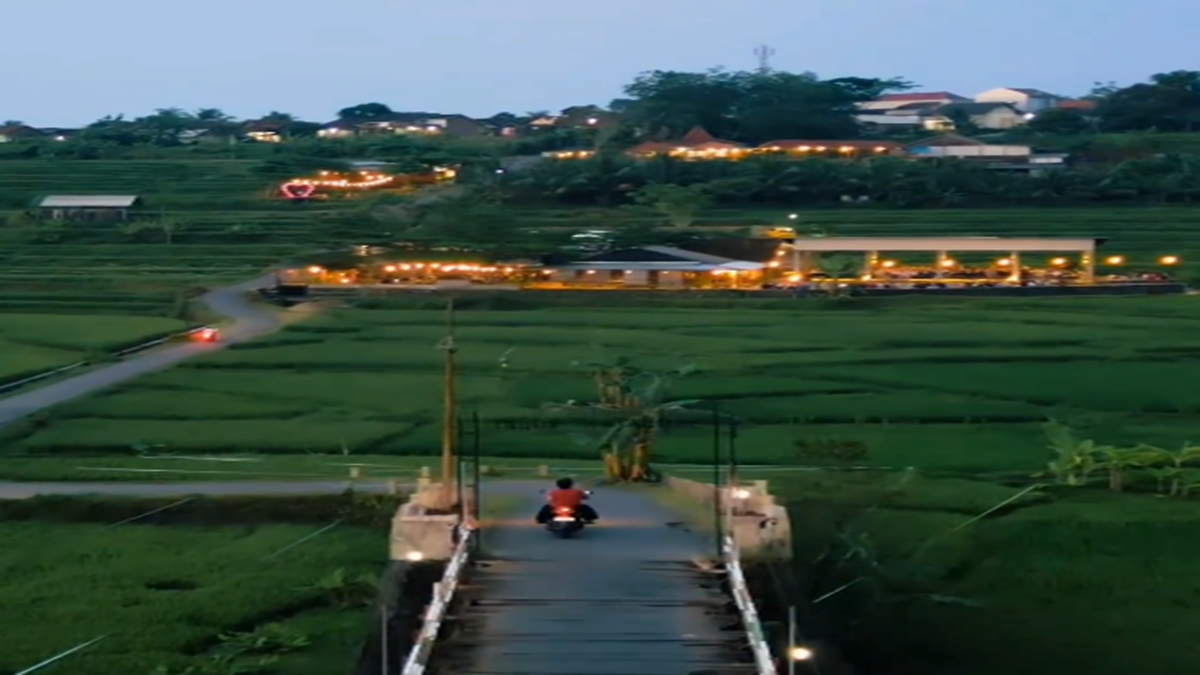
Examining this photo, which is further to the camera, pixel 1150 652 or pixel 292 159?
pixel 292 159

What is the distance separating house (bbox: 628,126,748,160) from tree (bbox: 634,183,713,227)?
11488mm

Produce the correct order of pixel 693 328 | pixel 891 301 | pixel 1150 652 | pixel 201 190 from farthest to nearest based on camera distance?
pixel 201 190
pixel 891 301
pixel 693 328
pixel 1150 652

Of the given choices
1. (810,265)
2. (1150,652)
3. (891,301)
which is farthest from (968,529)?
(810,265)

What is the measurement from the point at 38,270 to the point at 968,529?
41.4 metres

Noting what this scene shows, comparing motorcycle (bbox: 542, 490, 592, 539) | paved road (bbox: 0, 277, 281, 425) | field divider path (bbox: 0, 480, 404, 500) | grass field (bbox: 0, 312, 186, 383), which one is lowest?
field divider path (bbox: 0, 480, 404, 500)

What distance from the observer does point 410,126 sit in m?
135

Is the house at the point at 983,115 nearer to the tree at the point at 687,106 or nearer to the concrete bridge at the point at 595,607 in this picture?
the tree at the point at 687,106

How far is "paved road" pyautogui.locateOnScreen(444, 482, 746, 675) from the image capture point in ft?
42.4

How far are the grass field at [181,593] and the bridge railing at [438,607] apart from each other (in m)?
1.73

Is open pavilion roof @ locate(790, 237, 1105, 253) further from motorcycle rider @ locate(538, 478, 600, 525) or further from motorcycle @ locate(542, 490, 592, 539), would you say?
motorcycle @ locate(542, 490, 592, 539)

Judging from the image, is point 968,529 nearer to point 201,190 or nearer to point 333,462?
point 333,462

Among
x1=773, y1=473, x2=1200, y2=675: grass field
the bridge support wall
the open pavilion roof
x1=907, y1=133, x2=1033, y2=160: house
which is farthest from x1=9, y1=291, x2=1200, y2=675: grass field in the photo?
x1=907, y1=133, x2=1033, y2=160: house

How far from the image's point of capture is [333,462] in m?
24.8

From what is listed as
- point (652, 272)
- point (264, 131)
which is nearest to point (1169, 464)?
point (652, 272)
